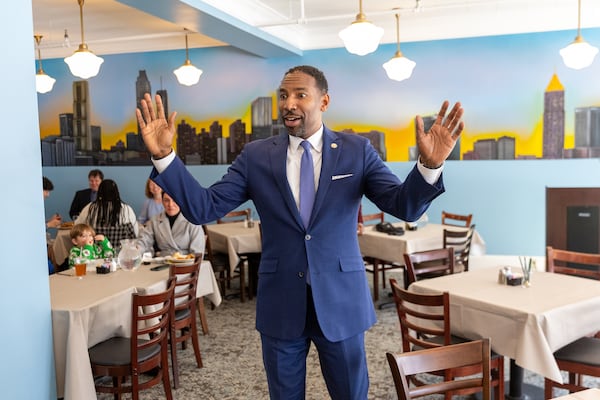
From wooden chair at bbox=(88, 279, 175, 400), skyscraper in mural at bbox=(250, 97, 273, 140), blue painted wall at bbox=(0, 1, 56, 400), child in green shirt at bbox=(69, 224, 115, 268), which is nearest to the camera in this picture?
blue painted wall at bbox=(0, 1, 56, 400)

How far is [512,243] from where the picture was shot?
301 inches

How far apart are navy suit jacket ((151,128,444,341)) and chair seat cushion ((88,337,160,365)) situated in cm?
156

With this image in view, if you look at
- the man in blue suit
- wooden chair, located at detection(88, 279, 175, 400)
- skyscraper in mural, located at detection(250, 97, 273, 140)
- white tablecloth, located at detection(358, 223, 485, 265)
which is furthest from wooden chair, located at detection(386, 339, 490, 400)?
skyscraper in mural, located at detection(250, 97, 273, 140)

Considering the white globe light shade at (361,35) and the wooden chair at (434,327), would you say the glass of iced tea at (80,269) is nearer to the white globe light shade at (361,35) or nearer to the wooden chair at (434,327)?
the wooden chair at (434,327)

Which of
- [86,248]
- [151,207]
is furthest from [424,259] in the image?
[151,207]

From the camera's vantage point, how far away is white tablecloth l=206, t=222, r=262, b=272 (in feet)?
20.4

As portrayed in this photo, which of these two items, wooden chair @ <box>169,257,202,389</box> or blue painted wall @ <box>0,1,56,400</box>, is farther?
wooden chair @ <box>169,257,202,389</box>

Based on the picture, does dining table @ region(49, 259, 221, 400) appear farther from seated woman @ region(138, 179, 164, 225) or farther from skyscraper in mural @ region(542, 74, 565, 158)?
skyscraper in mural @ region(542, 74, 565, 158)

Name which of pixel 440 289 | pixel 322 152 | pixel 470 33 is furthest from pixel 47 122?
pixel 322 152

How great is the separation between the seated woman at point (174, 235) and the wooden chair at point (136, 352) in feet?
4.73

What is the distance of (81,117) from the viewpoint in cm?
930

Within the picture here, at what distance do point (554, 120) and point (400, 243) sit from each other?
3181 millimetres

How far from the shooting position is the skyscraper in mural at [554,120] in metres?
7.35

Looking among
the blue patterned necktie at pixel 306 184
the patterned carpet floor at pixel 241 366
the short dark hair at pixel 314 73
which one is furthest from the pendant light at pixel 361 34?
the blue patterned necktie at pixel 306 184
